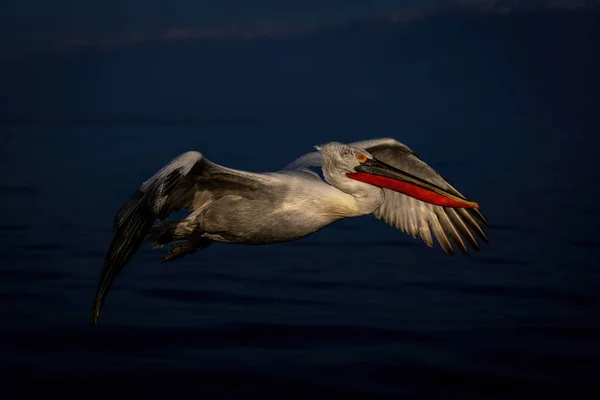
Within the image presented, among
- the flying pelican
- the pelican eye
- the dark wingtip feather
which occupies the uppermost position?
the pelican eye

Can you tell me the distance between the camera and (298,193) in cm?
768

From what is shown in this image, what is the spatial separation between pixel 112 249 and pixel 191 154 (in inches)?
36.6

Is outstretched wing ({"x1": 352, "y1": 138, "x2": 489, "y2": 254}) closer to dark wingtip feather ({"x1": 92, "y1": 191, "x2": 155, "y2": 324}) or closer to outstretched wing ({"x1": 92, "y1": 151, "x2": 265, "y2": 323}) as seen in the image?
outstretched wing ({"x1": 92, "y1": 151, "x2": 265, "y2": 323})

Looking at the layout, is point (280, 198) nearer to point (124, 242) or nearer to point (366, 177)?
point (366, 177)

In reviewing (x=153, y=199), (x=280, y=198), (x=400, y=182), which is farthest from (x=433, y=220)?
(x=153, y=199)

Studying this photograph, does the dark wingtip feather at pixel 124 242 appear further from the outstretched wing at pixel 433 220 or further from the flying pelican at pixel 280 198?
the outstretched wing at pixel 433 220

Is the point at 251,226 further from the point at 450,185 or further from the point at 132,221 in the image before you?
the point at 450,185

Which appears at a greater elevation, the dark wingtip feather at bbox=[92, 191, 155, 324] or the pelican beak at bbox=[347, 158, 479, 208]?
the pelican beak at bbox=[347, 158, 479, 208]

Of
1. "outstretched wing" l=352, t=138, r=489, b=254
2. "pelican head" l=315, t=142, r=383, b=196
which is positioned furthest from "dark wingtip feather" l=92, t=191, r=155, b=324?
"outstretched wing" l=352, t=138, r=489, b=254

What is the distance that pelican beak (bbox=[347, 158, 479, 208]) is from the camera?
770 cm

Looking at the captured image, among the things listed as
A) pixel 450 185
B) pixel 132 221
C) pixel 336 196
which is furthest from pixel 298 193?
pixel 450 185

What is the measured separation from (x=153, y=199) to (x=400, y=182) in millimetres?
2049

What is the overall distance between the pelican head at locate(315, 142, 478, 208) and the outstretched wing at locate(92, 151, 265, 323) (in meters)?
0.57

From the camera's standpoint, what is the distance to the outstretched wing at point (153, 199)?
6629 millimetres
